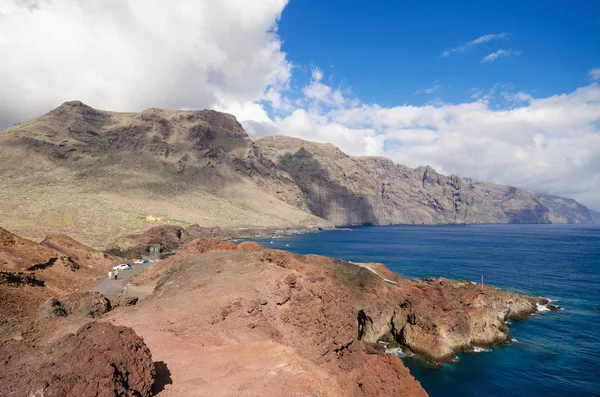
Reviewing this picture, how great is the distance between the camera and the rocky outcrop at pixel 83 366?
936cm

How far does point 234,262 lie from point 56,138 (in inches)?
6173

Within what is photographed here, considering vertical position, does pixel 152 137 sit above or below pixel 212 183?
above

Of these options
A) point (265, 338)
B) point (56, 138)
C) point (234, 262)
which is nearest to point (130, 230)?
point (234, 262)

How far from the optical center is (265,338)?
1872 cm

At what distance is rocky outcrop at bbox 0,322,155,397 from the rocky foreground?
34mm

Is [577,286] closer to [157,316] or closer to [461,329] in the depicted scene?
[461,329]

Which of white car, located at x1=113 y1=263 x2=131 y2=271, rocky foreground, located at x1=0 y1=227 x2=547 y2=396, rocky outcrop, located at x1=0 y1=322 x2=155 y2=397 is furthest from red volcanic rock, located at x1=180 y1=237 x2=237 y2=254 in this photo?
rocky outcrop, located at x1=0 y1=322 x2=155 y2=397

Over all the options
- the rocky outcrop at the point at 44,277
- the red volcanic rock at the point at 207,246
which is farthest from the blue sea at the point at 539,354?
the rocky outcrop at the point at 44,277

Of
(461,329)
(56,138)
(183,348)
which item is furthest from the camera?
(56,138)

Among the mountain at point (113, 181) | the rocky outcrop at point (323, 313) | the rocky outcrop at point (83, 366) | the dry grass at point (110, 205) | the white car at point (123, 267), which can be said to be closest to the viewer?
the rocky outcrop at point (83, 366)

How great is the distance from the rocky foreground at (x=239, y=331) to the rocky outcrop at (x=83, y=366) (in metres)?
0.03

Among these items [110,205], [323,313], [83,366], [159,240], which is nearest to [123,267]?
[159,240]

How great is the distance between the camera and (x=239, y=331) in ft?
61.8

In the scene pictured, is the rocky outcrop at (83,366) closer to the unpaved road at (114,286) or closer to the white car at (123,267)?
the unpaved road at (114,286)
